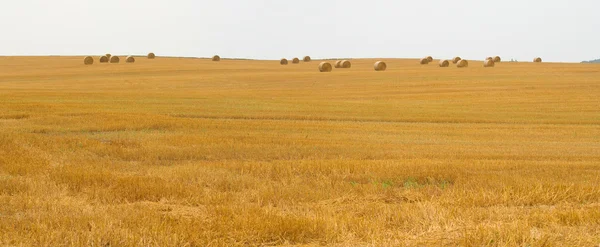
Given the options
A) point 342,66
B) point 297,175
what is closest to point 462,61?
point 342,66

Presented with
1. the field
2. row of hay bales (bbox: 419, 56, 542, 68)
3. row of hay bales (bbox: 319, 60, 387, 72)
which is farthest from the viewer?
row of hay bales (bbox: 419, 56, 542, 68)

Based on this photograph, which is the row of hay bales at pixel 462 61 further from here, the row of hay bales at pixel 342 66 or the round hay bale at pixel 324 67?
the round hay bale at pixel 324 67

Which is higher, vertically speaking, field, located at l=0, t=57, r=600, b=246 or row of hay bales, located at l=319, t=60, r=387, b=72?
field, located at l=0, t=57, r=600, b=246

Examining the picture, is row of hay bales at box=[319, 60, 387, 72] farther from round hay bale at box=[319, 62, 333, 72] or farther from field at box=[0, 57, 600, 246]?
field at box=[0, 57, 600, 246]

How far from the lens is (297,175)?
1213 cm

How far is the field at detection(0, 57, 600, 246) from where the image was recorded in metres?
7.30

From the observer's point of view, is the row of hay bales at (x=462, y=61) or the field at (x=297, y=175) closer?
the field at (x=297, y=175)

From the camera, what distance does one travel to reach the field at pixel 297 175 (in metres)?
7.30

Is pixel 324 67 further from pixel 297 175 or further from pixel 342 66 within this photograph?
pixel 297 175

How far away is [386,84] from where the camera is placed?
44.8 m

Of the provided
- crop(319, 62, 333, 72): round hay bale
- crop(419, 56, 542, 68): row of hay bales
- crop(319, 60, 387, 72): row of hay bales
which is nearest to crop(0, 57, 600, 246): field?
crop(319, 62, 333, 72): round hay bale

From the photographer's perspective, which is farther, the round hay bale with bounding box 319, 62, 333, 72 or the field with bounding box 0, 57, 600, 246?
the round hay bale with bounding box 319, 62, 333, 72

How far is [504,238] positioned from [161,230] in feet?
11.0

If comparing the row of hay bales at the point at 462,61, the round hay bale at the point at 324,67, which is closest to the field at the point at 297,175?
the round hay bale at the point at 324,67
